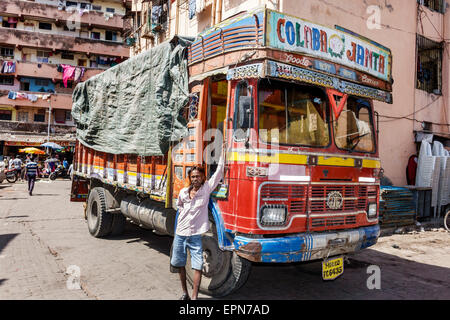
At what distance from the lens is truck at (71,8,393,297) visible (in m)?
3.95

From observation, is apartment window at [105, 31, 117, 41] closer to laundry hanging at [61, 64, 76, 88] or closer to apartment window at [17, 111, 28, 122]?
laundry hanging at [61, 64, 76, 88]

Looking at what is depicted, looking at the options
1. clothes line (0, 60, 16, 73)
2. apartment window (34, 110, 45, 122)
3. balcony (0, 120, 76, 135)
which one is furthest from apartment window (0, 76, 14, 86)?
balcony (0, 120, 76, 135)

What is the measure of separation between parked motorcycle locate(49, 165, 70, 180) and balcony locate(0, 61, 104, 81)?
12.4 metres

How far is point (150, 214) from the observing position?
18.9 ft

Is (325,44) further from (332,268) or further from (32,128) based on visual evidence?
(32,128)

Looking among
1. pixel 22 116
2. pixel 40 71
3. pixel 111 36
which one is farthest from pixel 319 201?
pixel 111 36

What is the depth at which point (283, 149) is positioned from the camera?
406cm

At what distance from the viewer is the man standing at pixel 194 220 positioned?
4094mm

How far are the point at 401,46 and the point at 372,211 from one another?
9666mm

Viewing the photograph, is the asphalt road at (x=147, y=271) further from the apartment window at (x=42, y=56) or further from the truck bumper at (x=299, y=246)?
the apartment window at (x=42, y=56)

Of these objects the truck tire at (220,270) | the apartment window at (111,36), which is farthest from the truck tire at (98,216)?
the apartment window at (111,36)

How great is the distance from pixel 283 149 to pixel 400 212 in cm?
698

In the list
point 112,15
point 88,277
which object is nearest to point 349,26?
point 88,277

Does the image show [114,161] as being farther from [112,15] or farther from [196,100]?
[112,15]
